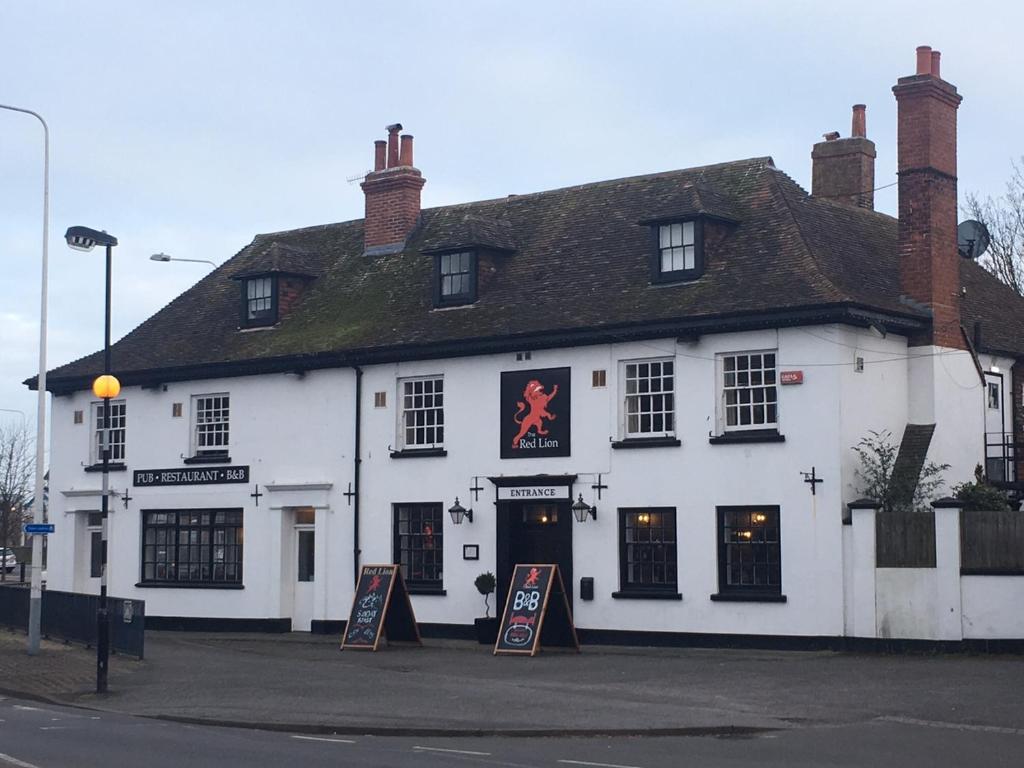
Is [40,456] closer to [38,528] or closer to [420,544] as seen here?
[38,528]

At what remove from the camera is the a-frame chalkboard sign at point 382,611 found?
28.8 meters

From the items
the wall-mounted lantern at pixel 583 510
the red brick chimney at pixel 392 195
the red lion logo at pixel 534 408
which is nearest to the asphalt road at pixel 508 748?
the wall-mounted lantern at pixel 583 510

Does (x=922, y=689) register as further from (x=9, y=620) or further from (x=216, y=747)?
(x=9, y=620)

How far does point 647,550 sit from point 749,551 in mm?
2088

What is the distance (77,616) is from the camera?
90.2 feet

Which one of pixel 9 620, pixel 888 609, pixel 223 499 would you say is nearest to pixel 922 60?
pixel 888 609

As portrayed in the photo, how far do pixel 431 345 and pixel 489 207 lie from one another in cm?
563

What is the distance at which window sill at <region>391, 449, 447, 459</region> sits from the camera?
30.8 meters

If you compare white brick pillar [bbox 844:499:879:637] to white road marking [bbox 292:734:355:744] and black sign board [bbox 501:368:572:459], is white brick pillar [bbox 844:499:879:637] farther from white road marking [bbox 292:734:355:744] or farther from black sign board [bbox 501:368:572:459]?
white road marking [bbox 292:734:355:744]

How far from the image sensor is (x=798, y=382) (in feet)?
86.6

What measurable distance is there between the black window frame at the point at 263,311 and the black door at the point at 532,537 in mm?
8578

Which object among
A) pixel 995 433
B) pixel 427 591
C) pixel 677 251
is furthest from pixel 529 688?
pixel 995 433

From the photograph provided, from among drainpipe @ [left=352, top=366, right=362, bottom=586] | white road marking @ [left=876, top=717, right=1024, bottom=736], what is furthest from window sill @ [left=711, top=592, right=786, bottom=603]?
white road marking @ [left=876, top=717, right=1024, bottom=736]

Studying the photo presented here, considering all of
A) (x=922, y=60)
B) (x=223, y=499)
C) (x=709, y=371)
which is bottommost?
(x=223, y=499)
